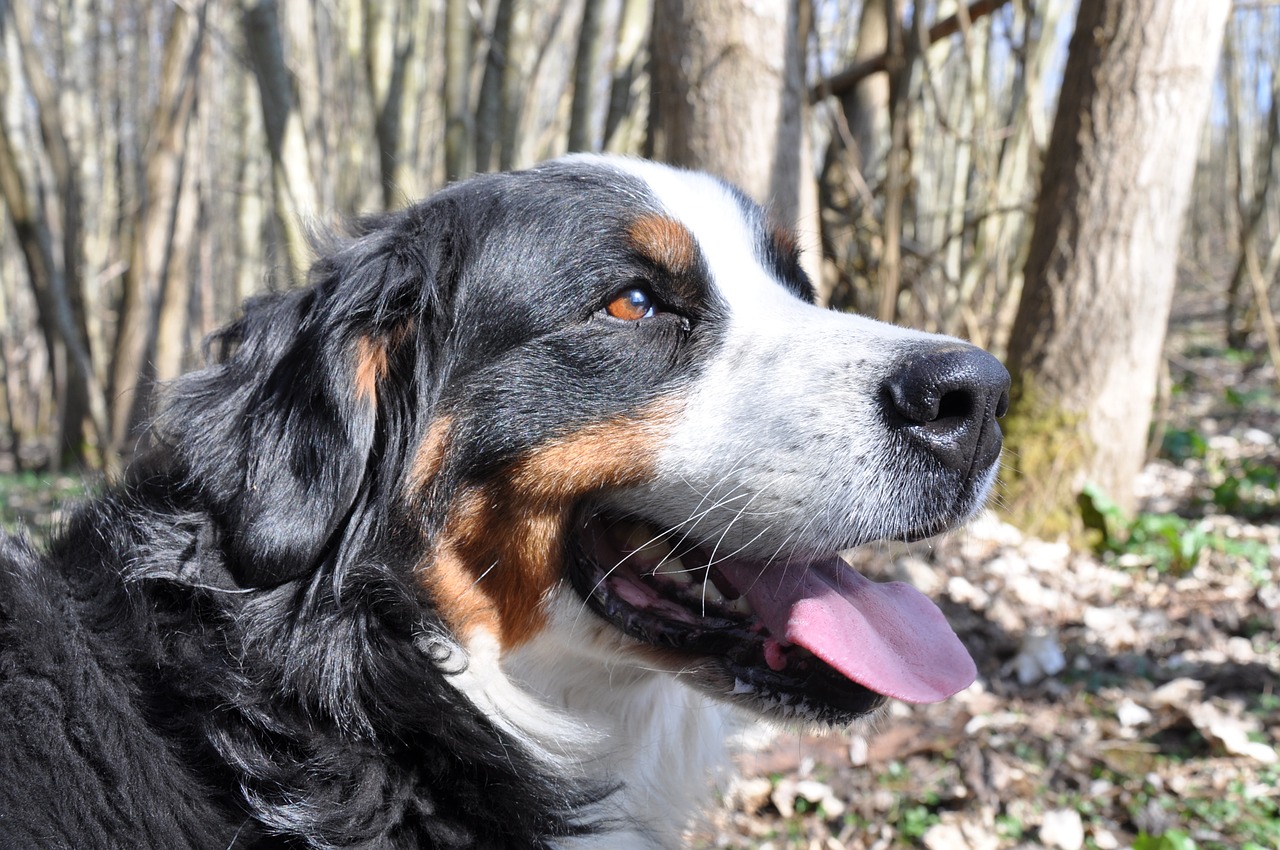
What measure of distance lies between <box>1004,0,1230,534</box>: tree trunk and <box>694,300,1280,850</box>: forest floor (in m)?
0.41

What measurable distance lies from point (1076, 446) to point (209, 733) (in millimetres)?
4635

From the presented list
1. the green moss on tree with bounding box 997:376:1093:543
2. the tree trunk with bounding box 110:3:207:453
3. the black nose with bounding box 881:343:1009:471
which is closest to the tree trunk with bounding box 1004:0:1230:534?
the green moss on tree with bounding box 997:376:1093:543

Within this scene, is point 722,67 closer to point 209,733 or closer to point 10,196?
point 209,733

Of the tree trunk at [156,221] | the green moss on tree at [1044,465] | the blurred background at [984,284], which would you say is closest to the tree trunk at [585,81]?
the blurred background at [984,284]

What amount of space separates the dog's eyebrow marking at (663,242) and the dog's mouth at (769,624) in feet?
2.04

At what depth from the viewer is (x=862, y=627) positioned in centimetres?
236

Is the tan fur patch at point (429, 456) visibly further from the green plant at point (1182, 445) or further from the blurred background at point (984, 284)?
the green plant at point (1182, 445)

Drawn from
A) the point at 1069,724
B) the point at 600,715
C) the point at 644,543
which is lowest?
the point at 1069,724

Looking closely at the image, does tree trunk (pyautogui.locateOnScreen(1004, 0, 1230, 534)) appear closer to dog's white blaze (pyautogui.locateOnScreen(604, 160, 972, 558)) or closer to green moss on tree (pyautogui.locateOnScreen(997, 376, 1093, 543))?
green moss on tree (pyautogui.locateOnScreen(997, 376, 1093, 543))

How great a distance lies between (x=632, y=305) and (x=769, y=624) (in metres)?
0.82

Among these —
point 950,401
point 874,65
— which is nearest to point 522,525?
point 950,401

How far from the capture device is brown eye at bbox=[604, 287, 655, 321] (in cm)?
241

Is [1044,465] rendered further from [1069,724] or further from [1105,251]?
[1069,724]

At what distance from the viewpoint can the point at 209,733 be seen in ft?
6.58
